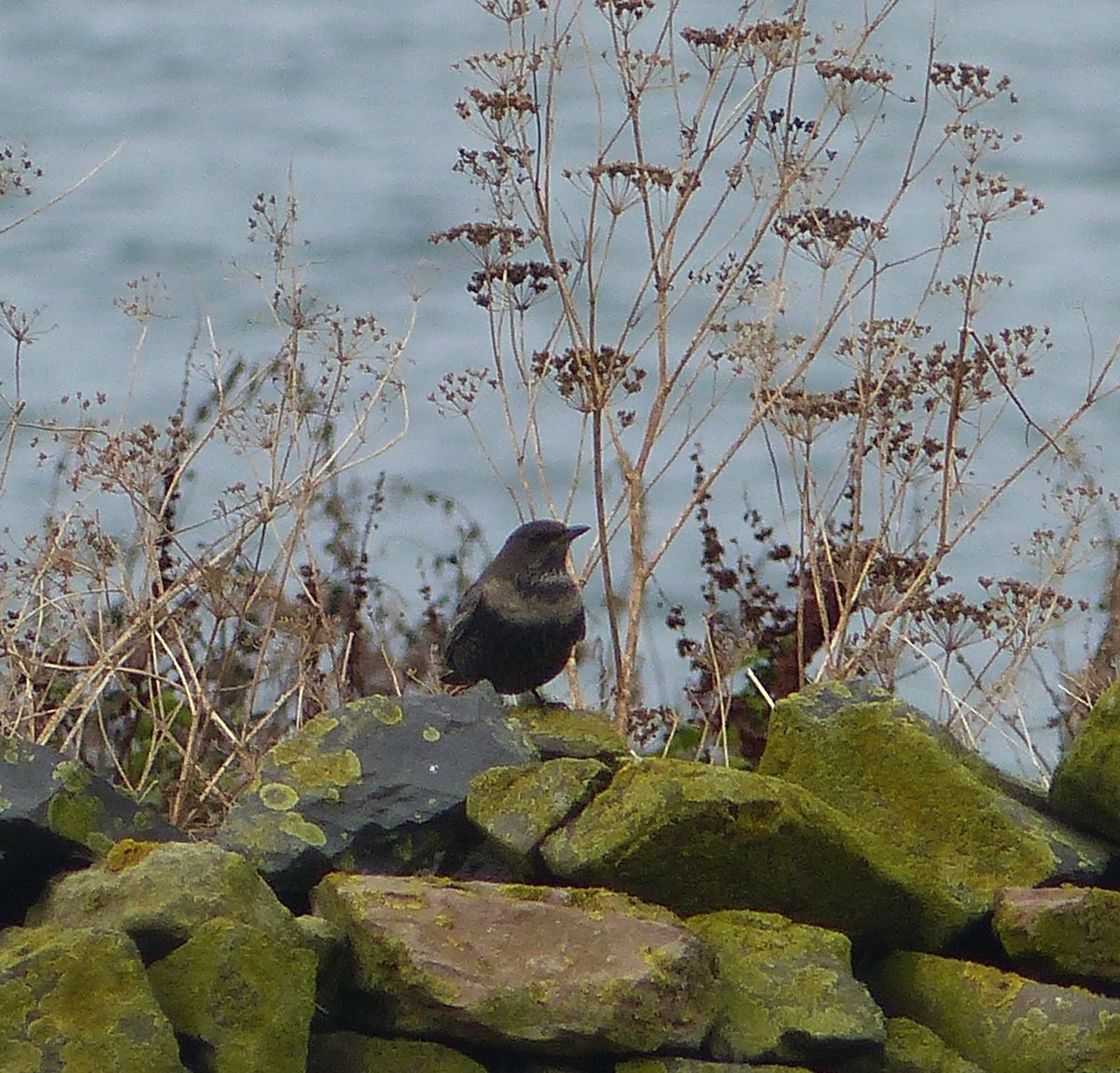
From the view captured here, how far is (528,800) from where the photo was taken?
3705 mm

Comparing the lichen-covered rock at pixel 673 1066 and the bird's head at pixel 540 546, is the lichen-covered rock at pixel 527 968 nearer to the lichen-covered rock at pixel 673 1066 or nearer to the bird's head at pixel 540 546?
the lichen-covered rock at pixel 673 1066

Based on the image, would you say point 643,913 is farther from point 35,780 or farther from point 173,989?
point 35,780

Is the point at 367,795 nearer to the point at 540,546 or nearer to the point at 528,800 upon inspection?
the point at 528,800

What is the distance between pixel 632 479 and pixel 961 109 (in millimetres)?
1361

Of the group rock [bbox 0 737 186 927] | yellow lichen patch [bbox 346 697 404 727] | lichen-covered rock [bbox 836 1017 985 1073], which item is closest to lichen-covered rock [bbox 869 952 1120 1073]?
lichen-covered rock [bbox 836 1017 985 1073]

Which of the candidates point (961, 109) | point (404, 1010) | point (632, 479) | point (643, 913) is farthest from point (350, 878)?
point (961, 109)

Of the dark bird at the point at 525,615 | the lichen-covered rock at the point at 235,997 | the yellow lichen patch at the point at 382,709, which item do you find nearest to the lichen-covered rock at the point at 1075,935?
the yellow lichen patch at the point at 382,709

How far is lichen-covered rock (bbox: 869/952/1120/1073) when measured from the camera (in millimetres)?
3410

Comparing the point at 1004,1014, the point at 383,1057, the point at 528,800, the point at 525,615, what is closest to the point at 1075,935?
the point at 1004,1014

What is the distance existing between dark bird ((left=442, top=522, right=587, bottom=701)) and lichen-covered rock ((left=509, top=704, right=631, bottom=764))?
120mm

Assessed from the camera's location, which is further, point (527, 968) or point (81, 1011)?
point (527, 968)

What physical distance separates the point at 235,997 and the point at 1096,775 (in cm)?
172

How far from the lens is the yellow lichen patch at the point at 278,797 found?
12.3 ft

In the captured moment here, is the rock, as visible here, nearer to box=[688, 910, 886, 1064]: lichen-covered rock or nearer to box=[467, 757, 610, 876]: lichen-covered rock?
box=[467, 757, 610, 876]: lichen-covered rock
